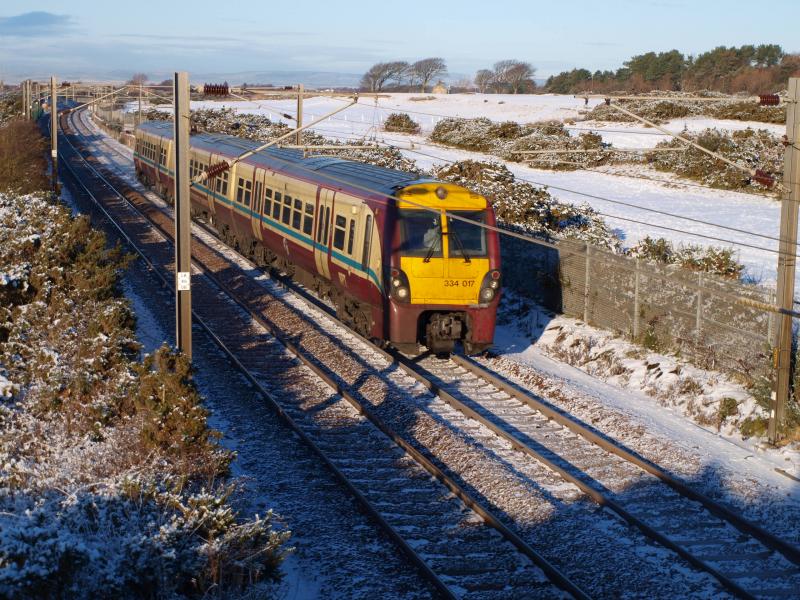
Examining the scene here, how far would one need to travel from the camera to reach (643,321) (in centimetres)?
1688

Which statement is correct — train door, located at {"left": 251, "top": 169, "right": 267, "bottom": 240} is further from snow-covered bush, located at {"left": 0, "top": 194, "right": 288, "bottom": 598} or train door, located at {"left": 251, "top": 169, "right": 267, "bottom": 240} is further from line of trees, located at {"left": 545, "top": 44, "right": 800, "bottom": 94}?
line of trees, located at {"left": 545, "top": 44, "right": 800, "bottom": 94}

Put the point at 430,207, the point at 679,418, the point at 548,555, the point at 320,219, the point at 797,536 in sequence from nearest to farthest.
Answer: the point at 548,555 < the point at 797,536 < the point at 679,418 < the point at 430,207 < the point at 320,219

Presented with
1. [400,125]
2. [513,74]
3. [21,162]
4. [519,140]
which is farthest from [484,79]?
[21,162]

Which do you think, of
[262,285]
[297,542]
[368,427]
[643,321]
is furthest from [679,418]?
[262,285]

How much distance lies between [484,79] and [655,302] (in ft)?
392

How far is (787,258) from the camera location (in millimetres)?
12148

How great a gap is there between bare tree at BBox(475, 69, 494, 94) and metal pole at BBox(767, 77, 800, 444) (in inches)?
4676

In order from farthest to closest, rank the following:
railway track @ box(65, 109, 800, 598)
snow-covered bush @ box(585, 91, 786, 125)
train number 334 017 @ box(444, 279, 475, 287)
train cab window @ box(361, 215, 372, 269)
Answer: snow-covered bush @ box(585, 91, 786, 125)
train cab window @ box(361, 215, 372, 269)
train number 334 017 @ box(444, 279, 475, 287)
railway track @ box(65, 109, 800, 598)

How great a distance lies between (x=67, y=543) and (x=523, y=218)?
17497 millimetres

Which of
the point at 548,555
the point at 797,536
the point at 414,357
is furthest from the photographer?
the point at 414,357

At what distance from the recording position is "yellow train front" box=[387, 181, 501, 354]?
15.2 m

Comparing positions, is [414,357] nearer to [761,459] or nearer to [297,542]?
[761,459]

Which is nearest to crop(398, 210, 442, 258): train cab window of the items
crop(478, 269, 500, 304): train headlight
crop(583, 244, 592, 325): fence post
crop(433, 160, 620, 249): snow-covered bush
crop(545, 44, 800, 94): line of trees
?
crop(478, 269, 500, 304): train headlight

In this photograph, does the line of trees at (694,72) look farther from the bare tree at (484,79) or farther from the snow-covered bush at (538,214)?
the snow-covered bush at (538,214)
